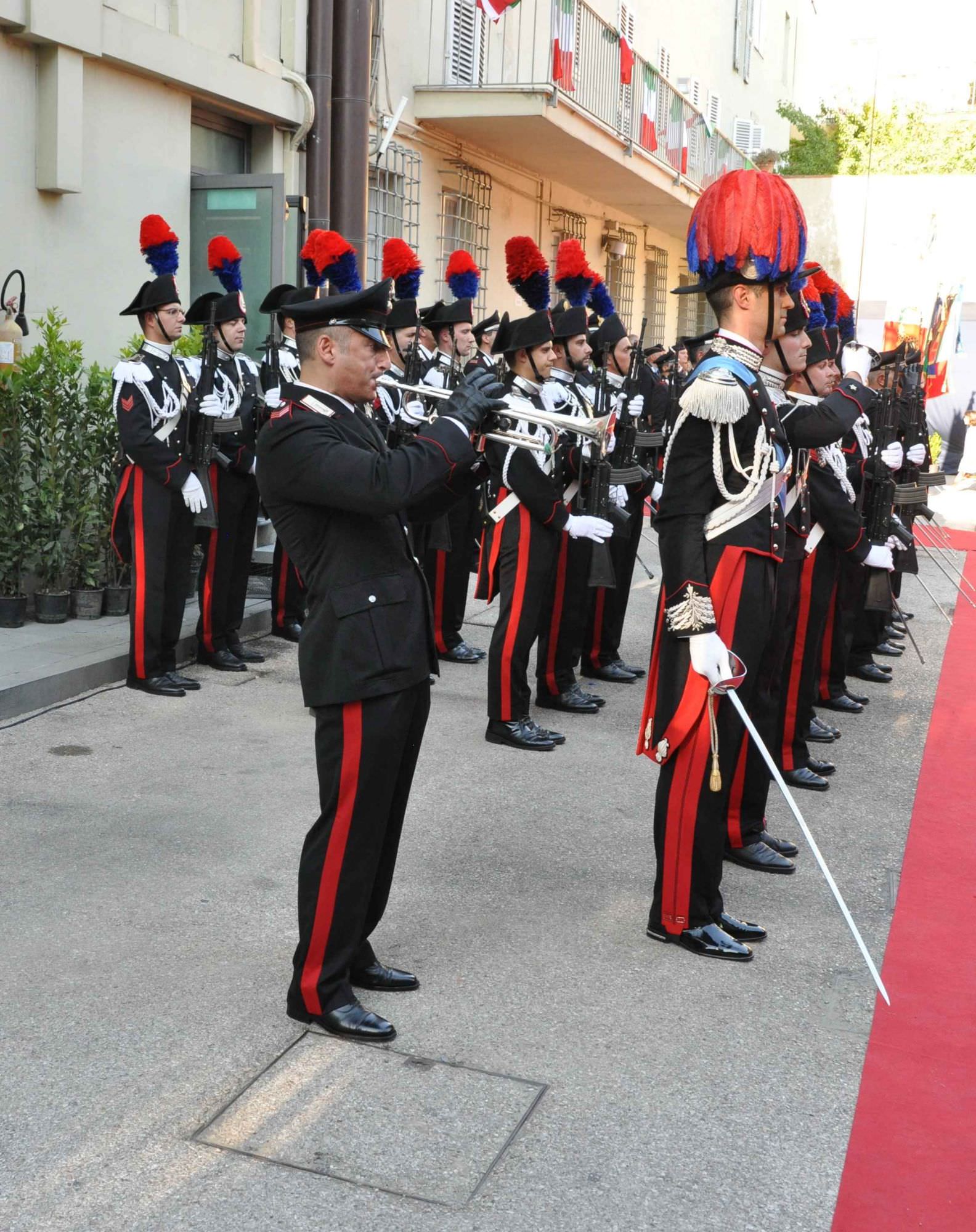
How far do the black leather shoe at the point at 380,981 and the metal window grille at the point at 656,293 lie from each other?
63.3ft

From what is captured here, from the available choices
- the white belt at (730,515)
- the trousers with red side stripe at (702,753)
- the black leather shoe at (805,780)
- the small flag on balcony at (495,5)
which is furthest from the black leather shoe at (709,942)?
the small flag on balcony at (495,5)

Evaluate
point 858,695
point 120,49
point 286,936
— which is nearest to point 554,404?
point 858,695

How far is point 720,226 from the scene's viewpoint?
3.89 metres

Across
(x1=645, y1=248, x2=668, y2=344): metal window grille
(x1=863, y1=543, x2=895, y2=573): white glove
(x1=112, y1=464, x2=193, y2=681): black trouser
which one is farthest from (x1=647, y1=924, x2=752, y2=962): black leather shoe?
(x1=645, y1=248, x2=668, y2=344): metal window grille

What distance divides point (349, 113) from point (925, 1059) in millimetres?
8947

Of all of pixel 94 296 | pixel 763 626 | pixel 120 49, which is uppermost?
pixel 120 49

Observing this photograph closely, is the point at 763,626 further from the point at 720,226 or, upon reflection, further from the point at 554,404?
the point at 554,404

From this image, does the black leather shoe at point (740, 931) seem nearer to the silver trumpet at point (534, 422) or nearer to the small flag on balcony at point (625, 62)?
the silver trumpet at point (534, 422)

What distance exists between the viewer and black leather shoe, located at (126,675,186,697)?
6648mm

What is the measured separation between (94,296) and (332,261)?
5.24 m

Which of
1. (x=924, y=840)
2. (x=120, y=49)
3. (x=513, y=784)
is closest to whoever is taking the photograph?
(x=924, y=840)

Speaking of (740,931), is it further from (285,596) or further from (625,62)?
(625,62)

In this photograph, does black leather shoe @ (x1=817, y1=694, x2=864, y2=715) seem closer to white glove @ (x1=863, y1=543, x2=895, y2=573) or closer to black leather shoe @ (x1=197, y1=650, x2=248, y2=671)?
white glove @ (x1=863, y1=543, x2=895, y2=573)

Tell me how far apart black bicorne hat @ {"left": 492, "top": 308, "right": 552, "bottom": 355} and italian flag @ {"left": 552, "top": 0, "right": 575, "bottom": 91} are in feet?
26.1
